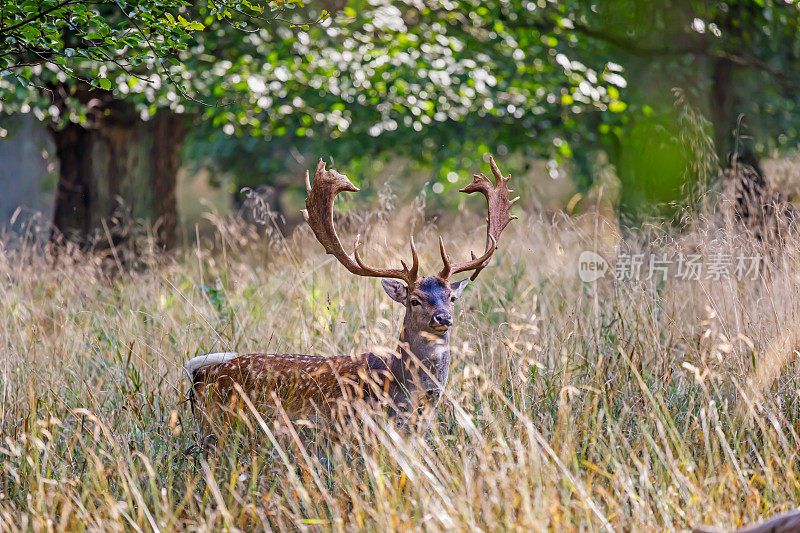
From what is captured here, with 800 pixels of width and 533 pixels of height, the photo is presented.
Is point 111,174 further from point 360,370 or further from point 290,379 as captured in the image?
point 360,370

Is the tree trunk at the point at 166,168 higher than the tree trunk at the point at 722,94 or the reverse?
the reverse

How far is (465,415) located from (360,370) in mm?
917

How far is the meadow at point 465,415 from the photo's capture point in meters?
2.87

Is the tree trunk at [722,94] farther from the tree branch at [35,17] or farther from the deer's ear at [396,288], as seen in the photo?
the tree branch at [35,17]

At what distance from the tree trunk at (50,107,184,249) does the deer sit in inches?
230

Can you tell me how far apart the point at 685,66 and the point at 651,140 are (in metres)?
0.97

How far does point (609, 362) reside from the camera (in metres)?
4.36

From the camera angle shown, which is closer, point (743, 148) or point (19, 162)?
point (743, 148)

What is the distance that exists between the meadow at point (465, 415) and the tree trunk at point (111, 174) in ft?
11.8

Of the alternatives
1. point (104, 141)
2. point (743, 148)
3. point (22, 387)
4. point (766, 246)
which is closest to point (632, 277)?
point (766, 246)

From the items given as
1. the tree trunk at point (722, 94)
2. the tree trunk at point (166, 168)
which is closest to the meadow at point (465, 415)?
the tree trunk at point (166, 168)

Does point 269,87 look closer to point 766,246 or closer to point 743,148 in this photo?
point 743,148

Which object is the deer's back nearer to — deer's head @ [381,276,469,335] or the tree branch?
deer's head @ [381,276,469,335]

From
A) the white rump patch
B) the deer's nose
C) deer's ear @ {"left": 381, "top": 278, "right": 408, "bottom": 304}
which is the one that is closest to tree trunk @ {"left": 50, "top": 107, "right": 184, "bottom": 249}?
the white rump patch
